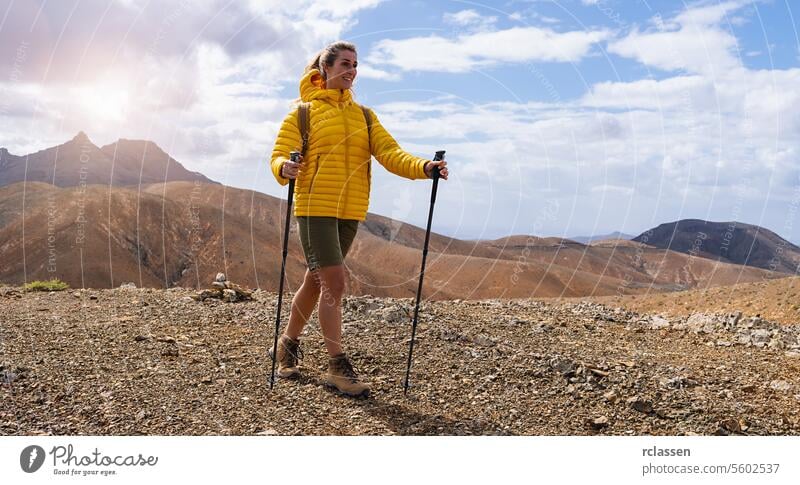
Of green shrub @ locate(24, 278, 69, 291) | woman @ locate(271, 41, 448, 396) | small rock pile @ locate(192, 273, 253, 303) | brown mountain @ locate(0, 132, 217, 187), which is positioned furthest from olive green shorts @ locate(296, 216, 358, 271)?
brown mountain @ locate(0, 132, 217, 187)

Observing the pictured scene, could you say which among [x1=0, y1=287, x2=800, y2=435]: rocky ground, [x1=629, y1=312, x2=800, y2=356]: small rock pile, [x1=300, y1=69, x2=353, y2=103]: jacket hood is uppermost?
[x1=300, y1=69, x2=353, y2=103]: jacket hood

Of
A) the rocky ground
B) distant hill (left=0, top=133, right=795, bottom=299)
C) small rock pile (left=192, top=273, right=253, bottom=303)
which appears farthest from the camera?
distant hill (left=0, top=133, right=795, bottom=299)

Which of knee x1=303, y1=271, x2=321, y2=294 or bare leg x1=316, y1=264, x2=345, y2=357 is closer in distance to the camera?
bare leg x1=316, y1=264, x2=345, y2=357

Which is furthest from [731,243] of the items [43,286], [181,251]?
[43,286]

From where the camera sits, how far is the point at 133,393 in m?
5.54

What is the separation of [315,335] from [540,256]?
99.9 meters

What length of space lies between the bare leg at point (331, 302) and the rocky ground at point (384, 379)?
463 millimetres

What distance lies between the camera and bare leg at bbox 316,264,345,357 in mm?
5395

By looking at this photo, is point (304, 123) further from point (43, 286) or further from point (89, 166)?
point (89, 166)

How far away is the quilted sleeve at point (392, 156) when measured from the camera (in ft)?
17.5

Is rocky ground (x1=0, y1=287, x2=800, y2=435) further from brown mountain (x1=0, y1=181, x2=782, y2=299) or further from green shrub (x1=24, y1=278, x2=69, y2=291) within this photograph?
brown mountain (x1=0, y1=181, x2=782, y2=299)

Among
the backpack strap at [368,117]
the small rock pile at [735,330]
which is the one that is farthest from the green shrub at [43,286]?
the small rock pile at [735,330]

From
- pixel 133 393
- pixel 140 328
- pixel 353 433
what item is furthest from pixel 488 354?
pixel 140 328

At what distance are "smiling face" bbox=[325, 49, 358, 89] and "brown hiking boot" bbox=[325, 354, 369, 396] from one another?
2.30 m
